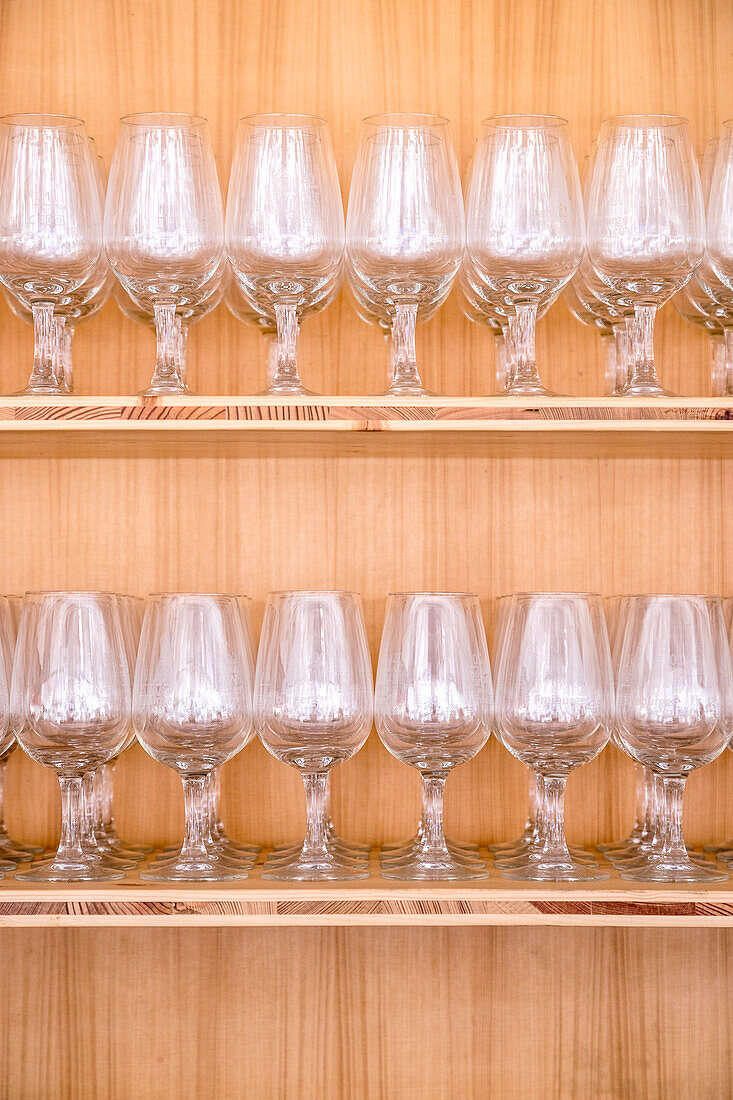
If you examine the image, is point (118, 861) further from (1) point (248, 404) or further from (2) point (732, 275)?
(2) point (732, 275)

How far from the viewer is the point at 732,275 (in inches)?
48.9

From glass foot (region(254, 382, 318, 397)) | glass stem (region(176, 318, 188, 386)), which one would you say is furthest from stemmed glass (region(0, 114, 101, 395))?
glass foot (region(254, 382, 318, 397))

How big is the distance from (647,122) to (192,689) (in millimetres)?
719

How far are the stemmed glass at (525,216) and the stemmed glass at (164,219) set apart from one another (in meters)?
0.26

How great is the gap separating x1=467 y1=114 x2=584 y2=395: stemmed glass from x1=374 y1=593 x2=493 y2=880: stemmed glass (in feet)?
0.78

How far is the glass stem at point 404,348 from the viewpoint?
4.01ft

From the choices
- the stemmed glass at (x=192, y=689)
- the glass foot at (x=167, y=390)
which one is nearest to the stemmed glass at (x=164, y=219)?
the glass foot at (x=167, y=390)

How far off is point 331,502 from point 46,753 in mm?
425

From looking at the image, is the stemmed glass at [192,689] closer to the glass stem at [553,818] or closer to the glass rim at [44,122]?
the glass stem at [553,818]

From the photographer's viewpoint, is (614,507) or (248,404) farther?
(614,507)

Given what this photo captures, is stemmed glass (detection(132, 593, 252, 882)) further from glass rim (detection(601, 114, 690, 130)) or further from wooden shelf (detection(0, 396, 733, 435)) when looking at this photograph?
glass rim (detection(601, 114, 690, 130))

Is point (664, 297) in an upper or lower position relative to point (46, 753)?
upper

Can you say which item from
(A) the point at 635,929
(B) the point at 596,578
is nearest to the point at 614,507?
(B) the point at 596,578

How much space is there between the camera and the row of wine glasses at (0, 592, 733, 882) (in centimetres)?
115
